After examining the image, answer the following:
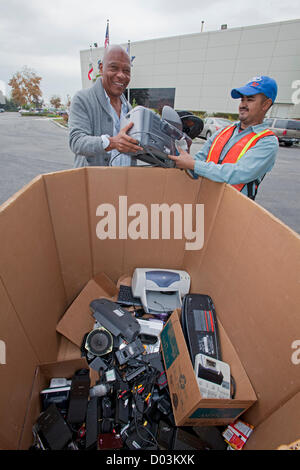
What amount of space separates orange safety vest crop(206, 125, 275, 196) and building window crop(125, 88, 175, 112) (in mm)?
18360

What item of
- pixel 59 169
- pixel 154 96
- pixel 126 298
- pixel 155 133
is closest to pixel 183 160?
pixel 155 133

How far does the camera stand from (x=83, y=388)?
1.16 metres

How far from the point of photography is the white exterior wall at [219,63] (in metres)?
13.1

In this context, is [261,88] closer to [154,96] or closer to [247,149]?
[247,149]

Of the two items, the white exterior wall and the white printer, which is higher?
the white exterior wall

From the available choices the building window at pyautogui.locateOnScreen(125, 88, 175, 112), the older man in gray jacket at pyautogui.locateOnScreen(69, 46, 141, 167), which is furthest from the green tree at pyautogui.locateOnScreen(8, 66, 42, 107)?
the older man in gray jacket at pyautogui.locateOnScreen(69, 46, 141, 167)

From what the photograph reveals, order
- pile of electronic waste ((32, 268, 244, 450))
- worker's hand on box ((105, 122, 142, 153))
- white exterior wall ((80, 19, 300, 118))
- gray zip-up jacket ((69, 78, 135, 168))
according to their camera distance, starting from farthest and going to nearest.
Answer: white exterior wall ((80, 19, 300, 118)) → gray zip-up jacket ((69, 78, 135, 168)) → worker's hand on box ((105, 122, 142, 153)) → pile of electronic waste ((32, 268, 244, 450))

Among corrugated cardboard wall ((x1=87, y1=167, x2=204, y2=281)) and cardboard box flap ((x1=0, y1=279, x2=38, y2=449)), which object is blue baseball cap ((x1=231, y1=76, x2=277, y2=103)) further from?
cardboard box flap ((x1=0, y1=279, x2=38, y2=449))

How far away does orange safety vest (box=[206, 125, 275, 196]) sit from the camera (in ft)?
4.26

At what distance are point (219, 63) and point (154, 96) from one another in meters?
5.41

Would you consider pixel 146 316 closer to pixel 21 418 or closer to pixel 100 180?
pixel 21 418

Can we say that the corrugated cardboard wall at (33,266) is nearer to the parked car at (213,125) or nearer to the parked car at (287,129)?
the parked car at (213,125)
